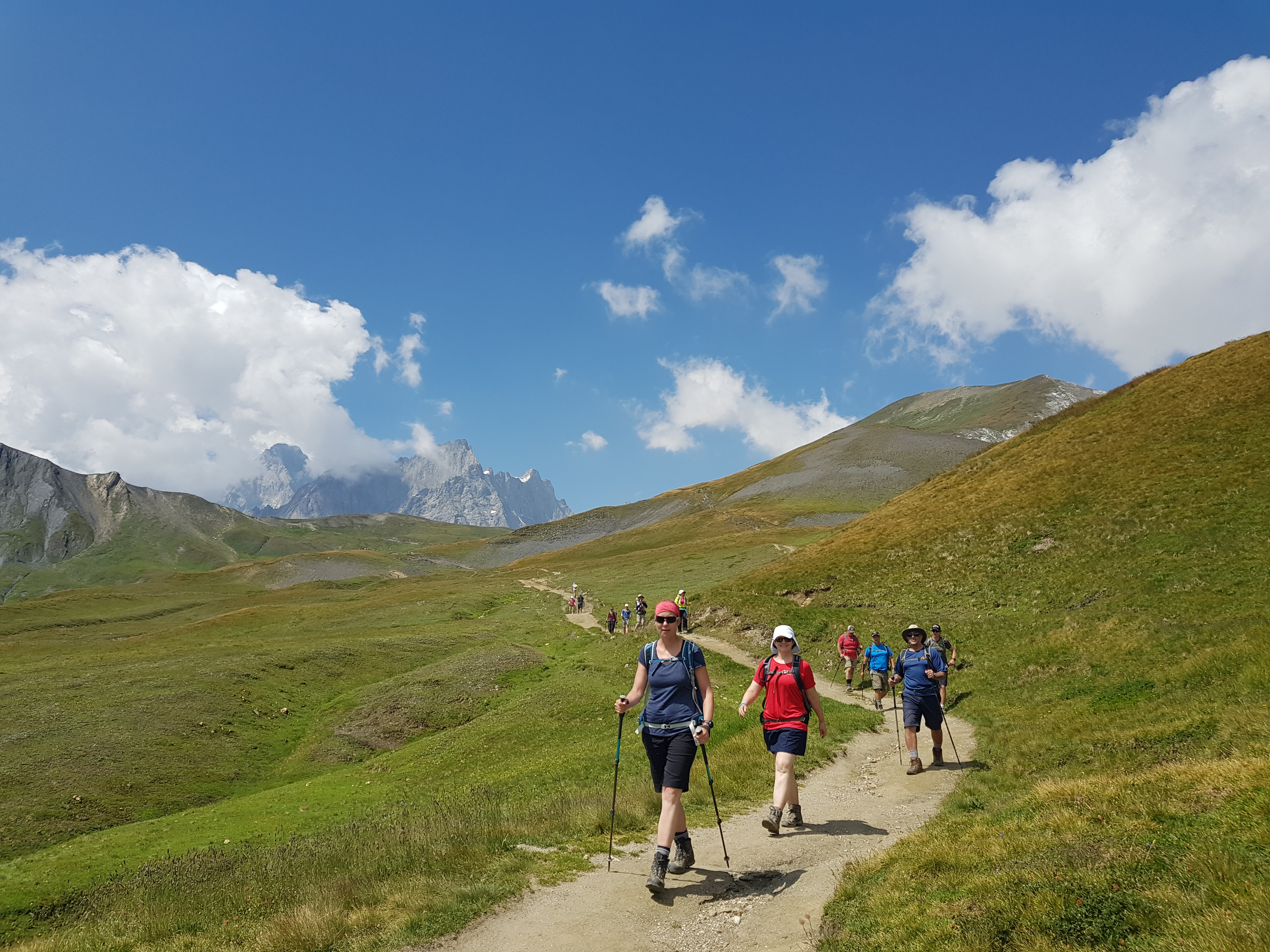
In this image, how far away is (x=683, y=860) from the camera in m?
10.4

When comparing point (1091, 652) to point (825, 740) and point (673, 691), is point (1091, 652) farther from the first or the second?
point (673, 691)

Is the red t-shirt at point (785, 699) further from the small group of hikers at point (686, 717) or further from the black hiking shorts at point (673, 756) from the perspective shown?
the black hiking shorts at point (673, 756)

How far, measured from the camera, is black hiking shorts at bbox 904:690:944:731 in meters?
16.3

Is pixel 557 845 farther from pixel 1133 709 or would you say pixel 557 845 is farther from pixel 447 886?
pixel 1133 709

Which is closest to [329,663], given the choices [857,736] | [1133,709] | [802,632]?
[802,632]

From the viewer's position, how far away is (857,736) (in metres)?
20.9

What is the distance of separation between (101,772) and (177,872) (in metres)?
16.6

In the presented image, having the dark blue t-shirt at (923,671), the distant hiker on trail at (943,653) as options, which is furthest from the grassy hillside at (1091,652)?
the dark blue t-shirt at (923,671)

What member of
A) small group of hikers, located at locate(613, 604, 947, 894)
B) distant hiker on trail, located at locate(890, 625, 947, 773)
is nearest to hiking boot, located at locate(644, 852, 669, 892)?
small group of hikers, located at locate(613, 604, 947, 894)

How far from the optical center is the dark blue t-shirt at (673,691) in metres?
10.1

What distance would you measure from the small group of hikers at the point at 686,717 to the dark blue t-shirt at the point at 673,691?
0.01 metres

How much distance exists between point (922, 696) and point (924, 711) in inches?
13.9

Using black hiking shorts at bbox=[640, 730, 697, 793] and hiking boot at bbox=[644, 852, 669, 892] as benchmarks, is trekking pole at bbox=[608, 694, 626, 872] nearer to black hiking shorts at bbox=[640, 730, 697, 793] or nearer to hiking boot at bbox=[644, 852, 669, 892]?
black hiking shorts at bbox=[640, 730, 697, 793]

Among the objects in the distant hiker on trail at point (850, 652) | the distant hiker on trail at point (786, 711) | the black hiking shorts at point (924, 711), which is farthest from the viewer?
the distant hiker on trail at point (850, 652)
